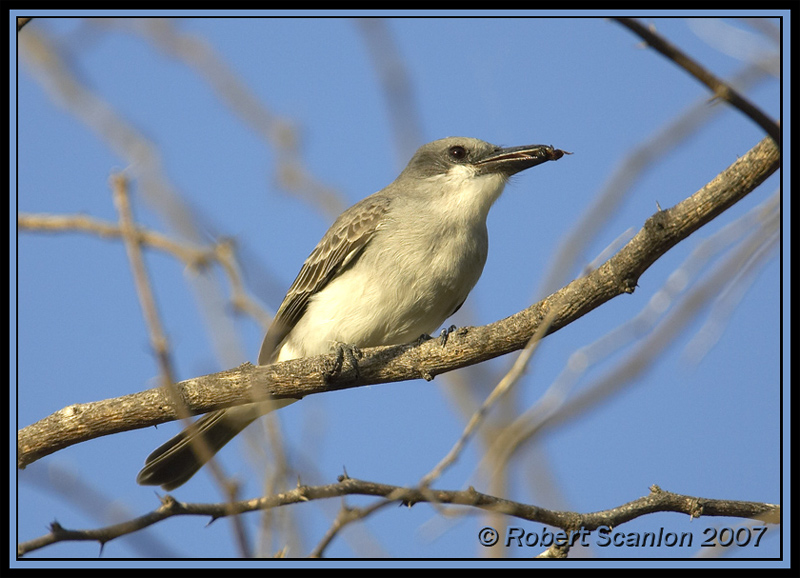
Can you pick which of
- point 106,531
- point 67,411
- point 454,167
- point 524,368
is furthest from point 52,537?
point 454,167

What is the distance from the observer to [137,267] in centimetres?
176

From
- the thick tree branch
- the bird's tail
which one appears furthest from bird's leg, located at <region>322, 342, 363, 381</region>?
the bird's tail

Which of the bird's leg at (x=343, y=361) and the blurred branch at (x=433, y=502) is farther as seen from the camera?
the bird's leg at (x=343, y=361)

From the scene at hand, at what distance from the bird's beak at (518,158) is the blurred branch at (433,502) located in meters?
3.43

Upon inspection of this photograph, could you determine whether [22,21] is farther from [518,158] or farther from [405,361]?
[518,158]

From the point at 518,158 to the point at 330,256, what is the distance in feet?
6.49

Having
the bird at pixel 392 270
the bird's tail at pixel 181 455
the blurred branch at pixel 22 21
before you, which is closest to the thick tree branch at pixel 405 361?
the bird at pixel 392 270

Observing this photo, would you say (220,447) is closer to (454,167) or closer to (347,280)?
(347,280)

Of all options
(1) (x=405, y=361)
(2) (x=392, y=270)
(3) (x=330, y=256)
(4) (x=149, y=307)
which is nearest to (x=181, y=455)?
(3) (x=330, y=256)

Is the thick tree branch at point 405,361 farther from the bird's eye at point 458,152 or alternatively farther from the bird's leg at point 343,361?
the bird's eye at point 458,152

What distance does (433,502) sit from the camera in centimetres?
284

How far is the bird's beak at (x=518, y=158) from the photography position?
22.2ft

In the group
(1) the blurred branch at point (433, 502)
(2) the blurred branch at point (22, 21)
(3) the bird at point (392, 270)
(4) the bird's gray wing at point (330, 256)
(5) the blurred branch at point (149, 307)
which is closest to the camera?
(5) the blurred branch at point (149, 307)

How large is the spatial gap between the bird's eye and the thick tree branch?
91.1 inches
